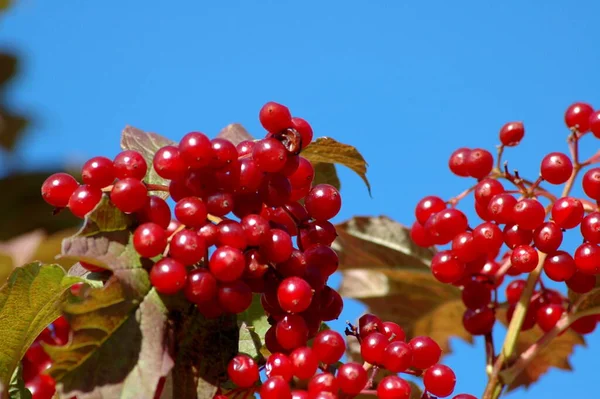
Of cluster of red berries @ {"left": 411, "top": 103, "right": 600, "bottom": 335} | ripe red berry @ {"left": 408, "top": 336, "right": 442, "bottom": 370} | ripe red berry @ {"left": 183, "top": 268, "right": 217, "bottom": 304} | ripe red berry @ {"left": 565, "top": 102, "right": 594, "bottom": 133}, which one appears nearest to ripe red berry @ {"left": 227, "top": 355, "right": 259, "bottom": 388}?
ripe red berry @ {"left": 183, "top": 268, "right": 217, "bottom": 304}

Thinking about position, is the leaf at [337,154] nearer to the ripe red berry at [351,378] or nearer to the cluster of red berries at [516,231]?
the cluster of red berries at [516,231]

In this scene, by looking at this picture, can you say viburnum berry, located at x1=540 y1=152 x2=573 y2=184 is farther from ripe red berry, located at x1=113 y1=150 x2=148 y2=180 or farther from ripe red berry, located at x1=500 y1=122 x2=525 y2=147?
ripe red berry, located at x1=113 y1=150 x2=148 y2=180

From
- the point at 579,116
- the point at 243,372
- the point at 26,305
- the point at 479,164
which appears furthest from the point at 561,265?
the point at 26,305

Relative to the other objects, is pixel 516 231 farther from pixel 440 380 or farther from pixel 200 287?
pixel 200 287

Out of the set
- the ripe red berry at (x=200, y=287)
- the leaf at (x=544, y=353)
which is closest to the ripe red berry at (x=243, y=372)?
the ripe red berry at (x=200, y=287)

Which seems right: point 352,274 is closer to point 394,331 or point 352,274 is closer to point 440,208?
point 440,208
